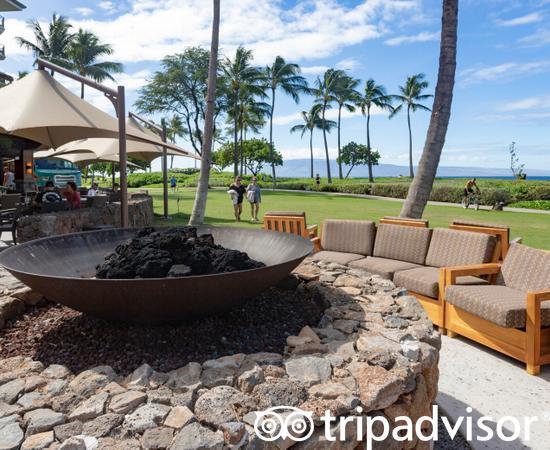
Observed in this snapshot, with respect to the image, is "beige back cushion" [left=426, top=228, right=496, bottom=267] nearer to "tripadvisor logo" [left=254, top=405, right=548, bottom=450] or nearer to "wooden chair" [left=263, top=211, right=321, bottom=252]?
"wooden chair" [left=263, top=211, right=321, bottom=252]

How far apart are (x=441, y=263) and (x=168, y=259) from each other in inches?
155

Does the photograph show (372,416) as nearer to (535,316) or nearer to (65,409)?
(65,409)

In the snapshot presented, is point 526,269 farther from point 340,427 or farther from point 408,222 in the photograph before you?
point 340,427

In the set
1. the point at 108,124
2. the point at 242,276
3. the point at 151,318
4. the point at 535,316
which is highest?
the point at 108,124

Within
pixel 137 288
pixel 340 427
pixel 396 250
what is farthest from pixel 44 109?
pixel 340 427

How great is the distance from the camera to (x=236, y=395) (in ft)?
6.69

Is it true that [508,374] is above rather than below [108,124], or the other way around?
below

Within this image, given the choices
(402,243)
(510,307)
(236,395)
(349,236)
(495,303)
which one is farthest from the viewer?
(349,236)

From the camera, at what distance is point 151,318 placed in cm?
264

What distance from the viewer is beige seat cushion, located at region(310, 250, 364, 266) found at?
603 centimetres

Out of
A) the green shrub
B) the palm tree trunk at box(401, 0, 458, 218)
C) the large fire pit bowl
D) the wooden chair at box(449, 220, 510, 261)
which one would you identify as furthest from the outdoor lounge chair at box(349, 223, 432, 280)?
the green shrub

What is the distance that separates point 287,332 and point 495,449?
164cm

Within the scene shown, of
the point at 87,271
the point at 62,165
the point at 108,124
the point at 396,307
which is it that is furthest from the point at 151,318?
the point at 62,165

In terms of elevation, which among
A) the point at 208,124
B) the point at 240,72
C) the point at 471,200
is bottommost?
the point at 471,200
